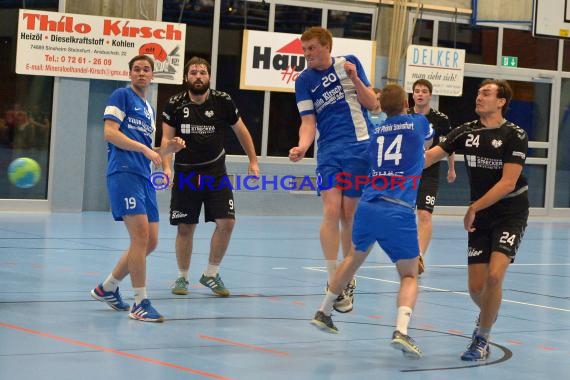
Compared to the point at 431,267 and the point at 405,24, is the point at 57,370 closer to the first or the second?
the point at 431,267

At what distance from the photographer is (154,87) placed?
63.8 feet

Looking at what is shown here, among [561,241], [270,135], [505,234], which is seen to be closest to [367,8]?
[270,135]

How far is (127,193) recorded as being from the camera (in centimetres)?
820

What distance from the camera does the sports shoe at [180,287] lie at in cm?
980

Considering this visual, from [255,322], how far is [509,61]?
16.4m

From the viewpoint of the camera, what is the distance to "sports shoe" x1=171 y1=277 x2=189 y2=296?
9.80 m

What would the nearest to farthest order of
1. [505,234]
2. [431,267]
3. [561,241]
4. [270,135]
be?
1. [505,234]
2. [431,267]
3. [561,241]
4. [270,135]

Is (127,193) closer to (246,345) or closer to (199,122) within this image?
(246,345)

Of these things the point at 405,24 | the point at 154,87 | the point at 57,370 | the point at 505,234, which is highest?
the point at 405,24

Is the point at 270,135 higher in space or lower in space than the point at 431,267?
higher

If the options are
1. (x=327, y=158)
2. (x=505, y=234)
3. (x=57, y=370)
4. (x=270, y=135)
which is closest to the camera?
(x=57, y=370)

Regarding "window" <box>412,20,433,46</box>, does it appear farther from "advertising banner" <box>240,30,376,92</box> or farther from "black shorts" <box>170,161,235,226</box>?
"black shorts" <box>170,161,235,226</box>

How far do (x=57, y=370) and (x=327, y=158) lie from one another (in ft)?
10.3

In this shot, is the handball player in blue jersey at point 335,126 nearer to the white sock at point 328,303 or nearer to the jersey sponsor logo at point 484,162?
the white sock at point 328,303
